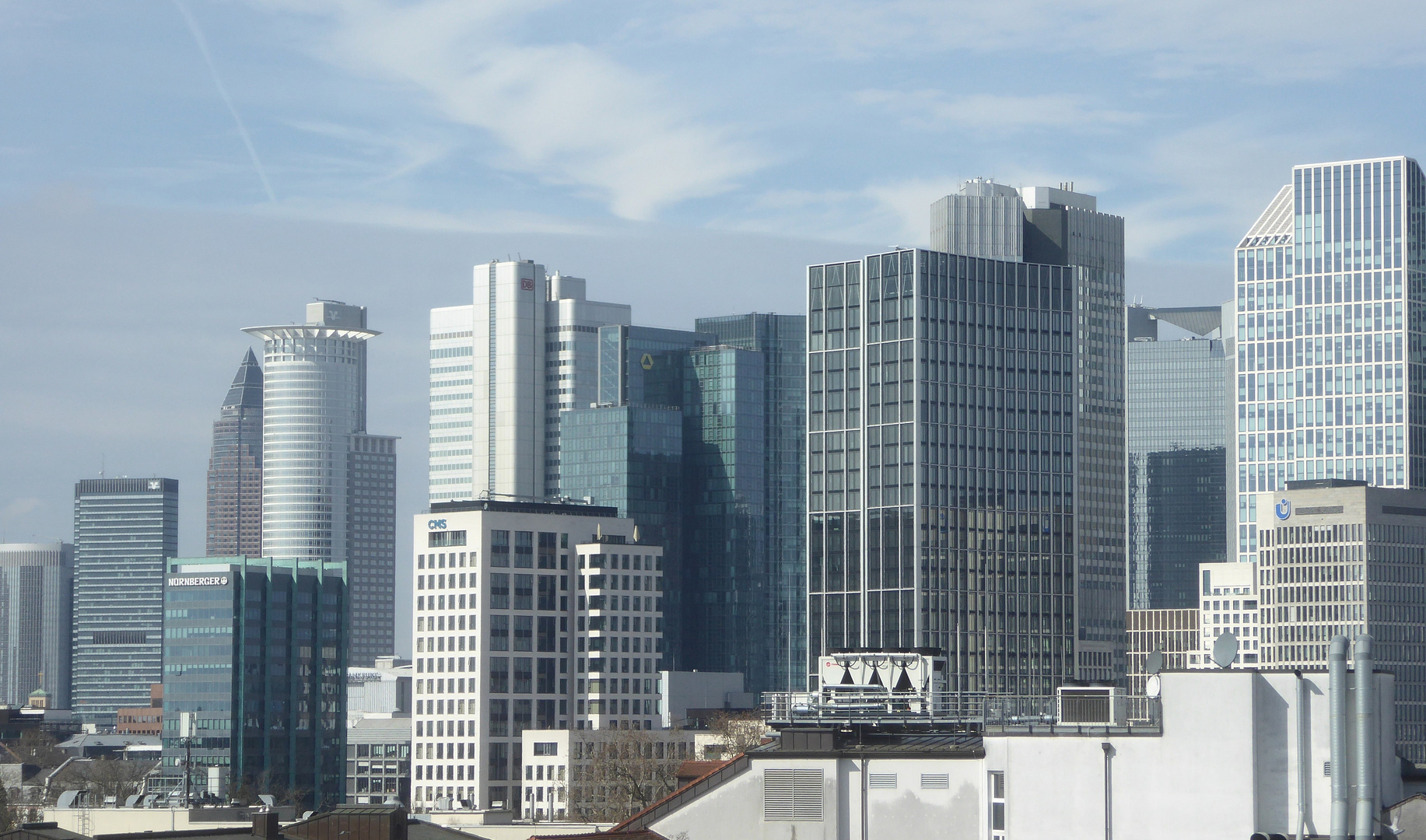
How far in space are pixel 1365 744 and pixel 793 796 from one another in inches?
728

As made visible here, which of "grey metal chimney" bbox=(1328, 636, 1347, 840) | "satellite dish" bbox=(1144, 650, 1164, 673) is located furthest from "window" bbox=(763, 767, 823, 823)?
"grey metal chimney" bbox=(1328, 636, 1347, 840)

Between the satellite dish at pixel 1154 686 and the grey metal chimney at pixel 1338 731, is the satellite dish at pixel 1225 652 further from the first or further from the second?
the grey metal chimney at pixel 1338 731

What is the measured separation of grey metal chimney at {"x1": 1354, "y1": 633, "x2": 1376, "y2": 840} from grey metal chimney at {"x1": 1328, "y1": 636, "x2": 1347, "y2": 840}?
1.26 ft

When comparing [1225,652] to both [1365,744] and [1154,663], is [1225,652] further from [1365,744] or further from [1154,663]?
[1365,744]

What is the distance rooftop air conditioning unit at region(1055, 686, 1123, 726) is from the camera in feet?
236

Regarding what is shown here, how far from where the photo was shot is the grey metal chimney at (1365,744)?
198 feet

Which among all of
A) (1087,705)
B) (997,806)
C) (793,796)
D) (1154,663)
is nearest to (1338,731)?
(1154,663)

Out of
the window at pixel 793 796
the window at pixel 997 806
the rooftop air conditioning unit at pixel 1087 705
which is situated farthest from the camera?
the rooftop air conditioning unit at pixel 1087 705

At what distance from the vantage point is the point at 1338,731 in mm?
61469

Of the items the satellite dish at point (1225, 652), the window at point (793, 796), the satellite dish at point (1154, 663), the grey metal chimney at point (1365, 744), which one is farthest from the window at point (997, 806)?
the grey metal chimney at point (1365, 744)

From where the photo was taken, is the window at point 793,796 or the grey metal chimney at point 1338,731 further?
the window at point 793,796

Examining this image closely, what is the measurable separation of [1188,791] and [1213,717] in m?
2.32

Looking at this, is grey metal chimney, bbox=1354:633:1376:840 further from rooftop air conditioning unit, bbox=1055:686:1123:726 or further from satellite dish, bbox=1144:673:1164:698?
rooftop air conditioning unit, bbox=1055:686:1123:726

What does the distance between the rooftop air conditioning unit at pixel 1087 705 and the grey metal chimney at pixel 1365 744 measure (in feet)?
34.9
